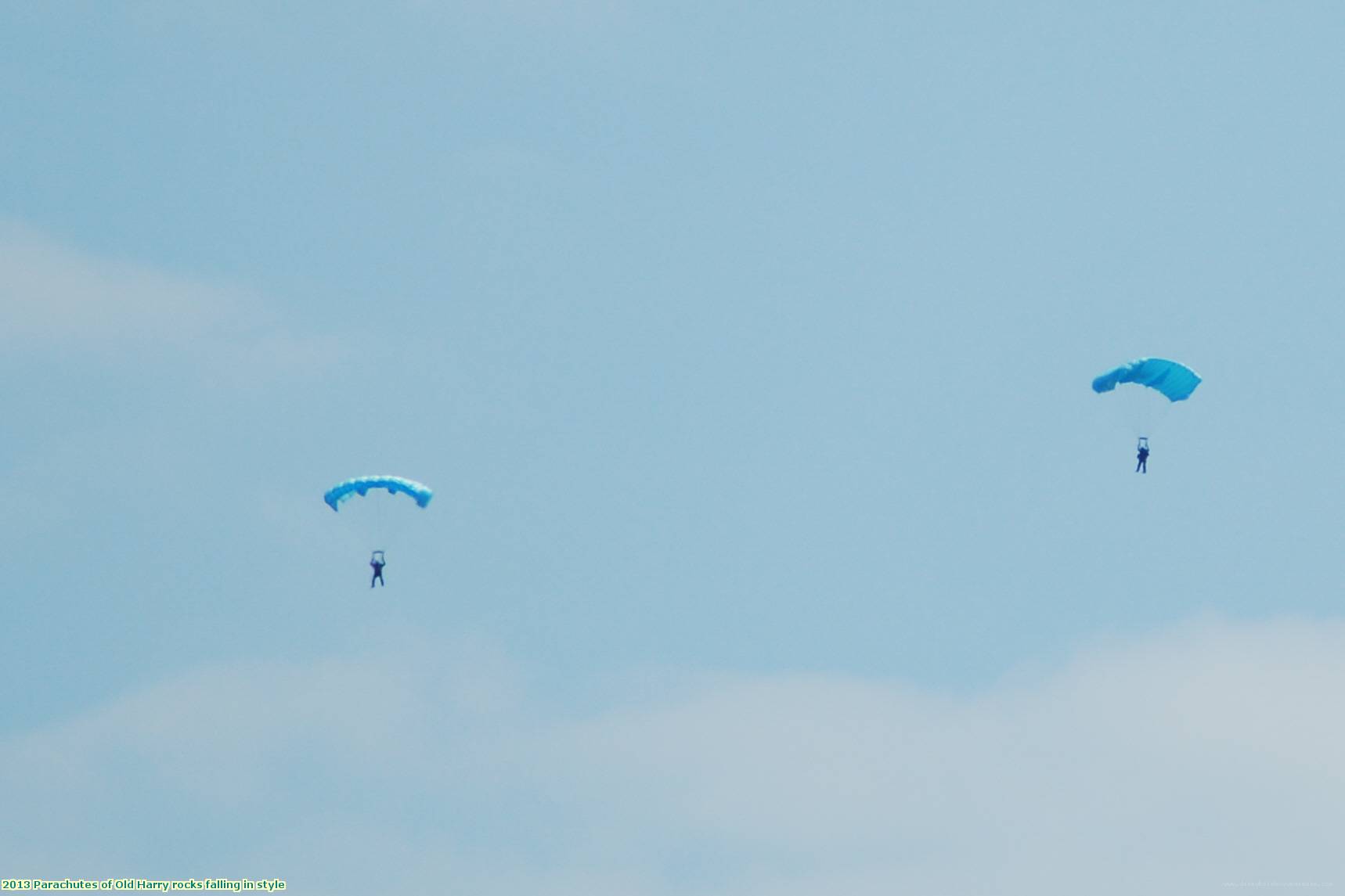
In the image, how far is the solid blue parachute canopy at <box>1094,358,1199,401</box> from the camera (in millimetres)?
118062

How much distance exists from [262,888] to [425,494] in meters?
10.1

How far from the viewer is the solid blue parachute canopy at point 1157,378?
118 m

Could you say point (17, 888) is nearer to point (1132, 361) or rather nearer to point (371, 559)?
point (371, 559)

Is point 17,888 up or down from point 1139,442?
down

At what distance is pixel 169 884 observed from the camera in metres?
122

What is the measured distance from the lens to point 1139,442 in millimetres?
121125

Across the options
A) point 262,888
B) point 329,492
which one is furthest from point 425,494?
point 262,888

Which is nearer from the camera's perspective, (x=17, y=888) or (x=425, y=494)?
(x=425, y=494)

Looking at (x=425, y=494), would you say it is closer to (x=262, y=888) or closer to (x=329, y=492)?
(x=329, y=492)

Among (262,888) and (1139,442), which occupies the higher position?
(1139,442)

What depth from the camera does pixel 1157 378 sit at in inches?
4658

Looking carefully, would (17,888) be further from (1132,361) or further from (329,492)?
(1132,361)

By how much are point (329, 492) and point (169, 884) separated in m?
10.0

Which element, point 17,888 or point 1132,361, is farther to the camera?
point 17,888
